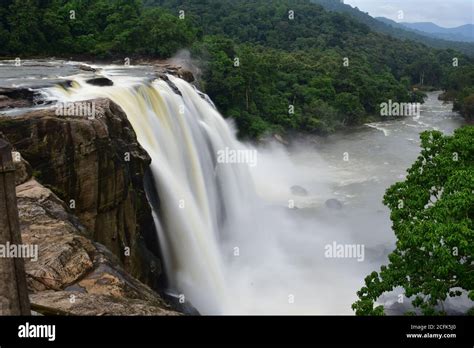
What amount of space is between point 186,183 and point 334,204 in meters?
10.6

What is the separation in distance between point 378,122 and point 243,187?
29375 millimetres

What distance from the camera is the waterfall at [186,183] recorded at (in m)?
14.0

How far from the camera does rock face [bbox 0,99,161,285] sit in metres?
9.94

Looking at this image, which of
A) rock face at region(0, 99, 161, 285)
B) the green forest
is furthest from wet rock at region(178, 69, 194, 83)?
rock face at region(0, 99, 161, 285)

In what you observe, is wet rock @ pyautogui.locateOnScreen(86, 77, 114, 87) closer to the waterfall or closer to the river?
the waterfall

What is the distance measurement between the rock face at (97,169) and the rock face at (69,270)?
1.02 metres

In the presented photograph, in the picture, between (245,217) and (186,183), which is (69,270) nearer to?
(186,183)

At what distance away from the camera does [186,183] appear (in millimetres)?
16328

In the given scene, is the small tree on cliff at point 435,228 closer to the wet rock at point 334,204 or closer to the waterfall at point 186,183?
the waterfall at point 186,183

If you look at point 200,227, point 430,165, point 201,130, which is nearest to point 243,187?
point 201,130

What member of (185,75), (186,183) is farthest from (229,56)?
(186,183)

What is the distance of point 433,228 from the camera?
7965 mm

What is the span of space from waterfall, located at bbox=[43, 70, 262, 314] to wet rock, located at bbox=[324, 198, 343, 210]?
16.2ft
